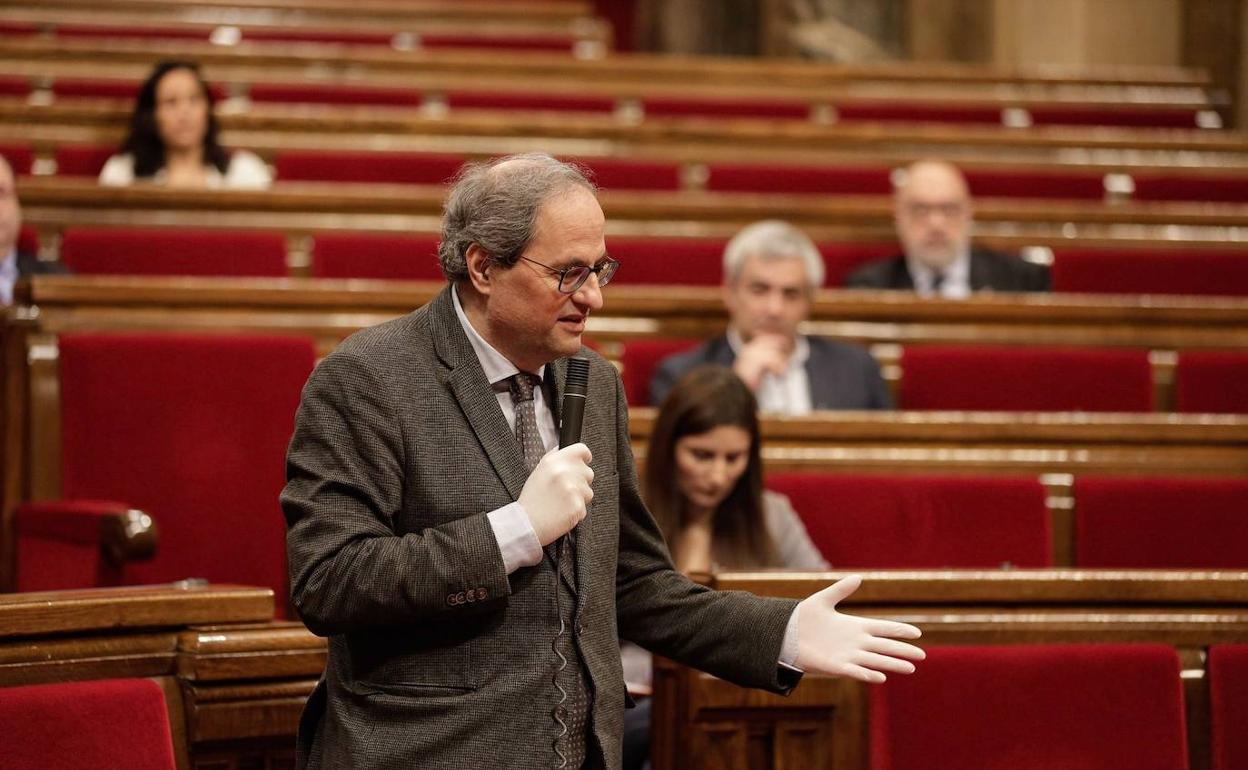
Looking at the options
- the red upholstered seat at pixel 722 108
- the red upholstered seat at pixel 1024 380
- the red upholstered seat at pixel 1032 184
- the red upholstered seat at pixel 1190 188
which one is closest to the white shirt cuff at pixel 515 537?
the red upholstered seat at pixel 1024 380

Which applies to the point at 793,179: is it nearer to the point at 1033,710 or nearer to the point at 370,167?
the point at 370,167

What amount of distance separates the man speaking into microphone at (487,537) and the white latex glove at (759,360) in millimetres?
598

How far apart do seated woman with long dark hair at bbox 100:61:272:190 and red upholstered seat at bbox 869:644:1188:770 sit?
1200 millimetres

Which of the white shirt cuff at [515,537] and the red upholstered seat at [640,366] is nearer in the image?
the white shirt cuff at [515,537]

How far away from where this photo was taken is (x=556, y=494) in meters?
0.60

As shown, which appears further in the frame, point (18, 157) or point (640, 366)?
point (18, 157)

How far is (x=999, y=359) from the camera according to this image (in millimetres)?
1362

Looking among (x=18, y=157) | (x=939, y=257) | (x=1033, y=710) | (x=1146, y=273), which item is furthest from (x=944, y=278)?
(x=18, y=157)

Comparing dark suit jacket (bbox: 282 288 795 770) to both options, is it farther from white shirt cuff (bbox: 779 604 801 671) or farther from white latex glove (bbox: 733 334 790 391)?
white latex glove (bbox: 733 334 790 391)

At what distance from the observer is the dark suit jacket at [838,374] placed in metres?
1.35

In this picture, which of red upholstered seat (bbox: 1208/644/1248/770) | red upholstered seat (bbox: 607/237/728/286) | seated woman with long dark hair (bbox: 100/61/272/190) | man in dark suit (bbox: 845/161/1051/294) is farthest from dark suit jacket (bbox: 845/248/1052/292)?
red upholstered seat (bbox: 1208/644/1248/770)

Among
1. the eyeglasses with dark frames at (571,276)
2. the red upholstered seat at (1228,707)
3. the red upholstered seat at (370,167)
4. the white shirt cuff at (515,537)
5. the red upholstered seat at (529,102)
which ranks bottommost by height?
the red upholstered seat at (1228,707)

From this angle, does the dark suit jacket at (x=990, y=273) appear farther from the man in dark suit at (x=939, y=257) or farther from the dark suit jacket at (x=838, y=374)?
the dark suit jacket at (x=838, y=374)

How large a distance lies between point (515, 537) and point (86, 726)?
0.67 ft
